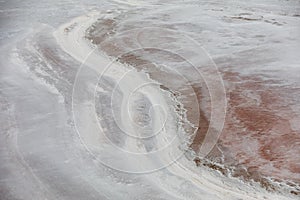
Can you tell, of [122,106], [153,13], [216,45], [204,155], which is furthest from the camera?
[153,13]

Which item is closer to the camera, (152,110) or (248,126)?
(248,126)

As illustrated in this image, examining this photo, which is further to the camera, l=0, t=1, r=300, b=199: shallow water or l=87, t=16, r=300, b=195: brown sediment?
l=87, t=16, r=300, b=195: brown sediment

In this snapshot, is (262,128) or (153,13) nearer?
(262,128)

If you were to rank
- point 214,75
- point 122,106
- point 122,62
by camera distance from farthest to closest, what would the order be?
1. point 122,62
2. point 214,75
3. point 122,106

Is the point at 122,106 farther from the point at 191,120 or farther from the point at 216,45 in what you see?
the point at 216,45

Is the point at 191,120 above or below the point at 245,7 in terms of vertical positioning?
below

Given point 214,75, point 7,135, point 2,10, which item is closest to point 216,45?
point 214,75

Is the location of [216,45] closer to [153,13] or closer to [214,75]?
[214,75]

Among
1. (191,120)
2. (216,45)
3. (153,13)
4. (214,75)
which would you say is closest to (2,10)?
(153,13)

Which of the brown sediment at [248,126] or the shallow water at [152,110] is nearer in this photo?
the shallow water at [152,110]
